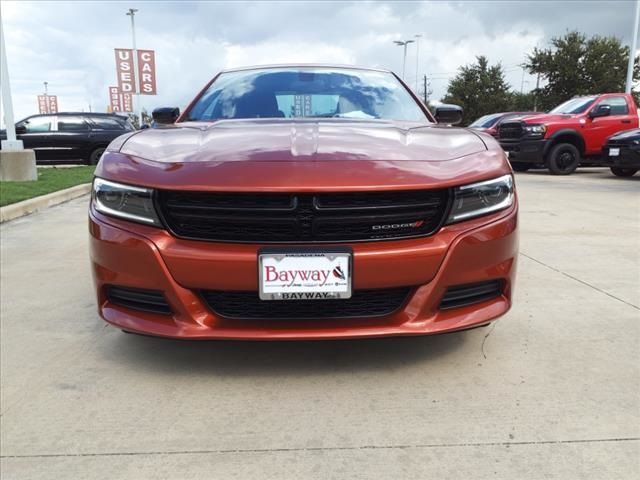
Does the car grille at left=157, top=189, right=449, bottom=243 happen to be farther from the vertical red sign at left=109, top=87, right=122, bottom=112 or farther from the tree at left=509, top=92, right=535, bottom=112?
the tree at left=509, top=92, right=535, bottom=112

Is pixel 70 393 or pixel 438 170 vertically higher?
pixel 438 170

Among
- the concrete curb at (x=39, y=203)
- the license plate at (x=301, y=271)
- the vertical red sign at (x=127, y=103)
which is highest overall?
the vertical red sign at (x=127, y=103)

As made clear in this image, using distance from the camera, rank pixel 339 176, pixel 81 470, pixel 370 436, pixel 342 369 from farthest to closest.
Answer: pixel 342 369, pixel 339 176, pixel 370 436, pixel 81 470

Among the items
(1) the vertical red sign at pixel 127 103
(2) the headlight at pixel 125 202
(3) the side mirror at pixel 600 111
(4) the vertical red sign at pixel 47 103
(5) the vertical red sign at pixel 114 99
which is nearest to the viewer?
(2) the headlight at pixel 125 202

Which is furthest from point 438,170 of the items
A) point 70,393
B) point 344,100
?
point 70,393

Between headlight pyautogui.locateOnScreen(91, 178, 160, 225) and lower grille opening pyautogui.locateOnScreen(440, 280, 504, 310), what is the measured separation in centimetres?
114

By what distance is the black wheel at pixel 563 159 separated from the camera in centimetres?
1162

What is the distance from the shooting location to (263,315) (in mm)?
2113

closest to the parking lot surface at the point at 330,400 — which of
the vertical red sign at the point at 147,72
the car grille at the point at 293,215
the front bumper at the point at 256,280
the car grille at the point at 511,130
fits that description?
the front bumper at the point at 256,280

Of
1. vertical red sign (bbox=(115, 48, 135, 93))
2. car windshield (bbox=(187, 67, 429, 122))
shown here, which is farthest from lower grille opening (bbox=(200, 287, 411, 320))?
vertical red sign (bbox=(115, 48, 135, 93))

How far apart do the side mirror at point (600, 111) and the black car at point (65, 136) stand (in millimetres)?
11187

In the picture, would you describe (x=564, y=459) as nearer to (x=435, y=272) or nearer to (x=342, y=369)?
(x=435, y=272)

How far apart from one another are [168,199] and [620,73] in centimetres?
3367

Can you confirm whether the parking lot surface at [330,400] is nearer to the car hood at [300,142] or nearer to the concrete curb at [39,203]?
the car hood at [300,142]
